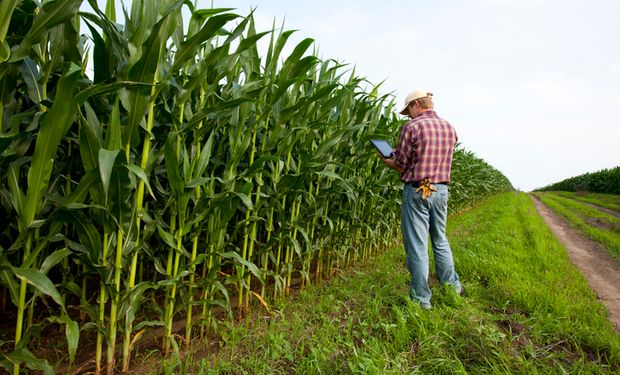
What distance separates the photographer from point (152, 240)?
2928 mm

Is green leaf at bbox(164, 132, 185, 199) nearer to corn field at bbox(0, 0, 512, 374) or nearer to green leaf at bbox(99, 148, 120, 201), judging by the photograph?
corn field at bbox(0, 0, 512, 374)

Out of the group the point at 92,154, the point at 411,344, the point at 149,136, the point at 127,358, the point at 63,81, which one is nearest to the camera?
the point at 63,81

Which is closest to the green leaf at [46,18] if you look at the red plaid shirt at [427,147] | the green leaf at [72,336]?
the green leaf at [72,336]

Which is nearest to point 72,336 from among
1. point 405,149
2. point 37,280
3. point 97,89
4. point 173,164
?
point 37,280

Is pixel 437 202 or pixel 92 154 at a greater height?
pixel 92 154

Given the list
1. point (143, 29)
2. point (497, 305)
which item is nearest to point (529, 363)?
point (497, 305)

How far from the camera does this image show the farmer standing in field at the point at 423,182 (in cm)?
306

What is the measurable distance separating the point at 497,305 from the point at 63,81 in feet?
11.5

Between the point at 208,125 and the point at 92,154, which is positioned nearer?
the point at 92,154

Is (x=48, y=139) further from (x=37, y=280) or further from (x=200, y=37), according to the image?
(x=200, y=37)

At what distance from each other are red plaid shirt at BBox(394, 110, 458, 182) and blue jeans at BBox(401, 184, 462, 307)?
0.14 m

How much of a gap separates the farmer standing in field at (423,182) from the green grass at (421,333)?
0.31m

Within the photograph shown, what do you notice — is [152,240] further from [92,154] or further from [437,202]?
[437,202]

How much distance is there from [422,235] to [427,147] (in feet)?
2.58
